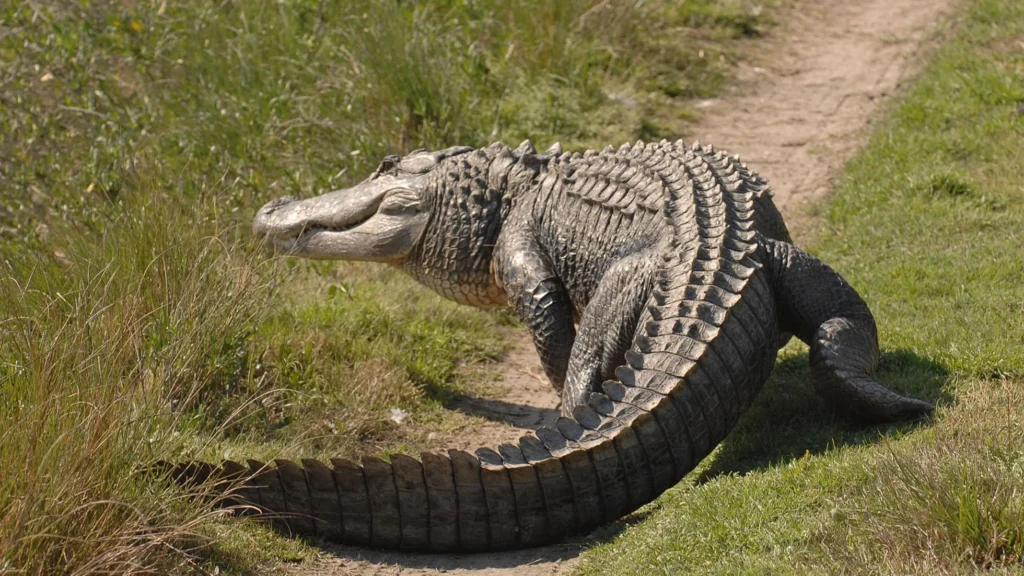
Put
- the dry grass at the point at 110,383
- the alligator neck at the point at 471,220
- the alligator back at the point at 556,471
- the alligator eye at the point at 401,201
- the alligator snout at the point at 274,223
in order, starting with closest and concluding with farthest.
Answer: the dry grass at the point at 110,383 < the alligator back at the point at 556,471 < the alligator neck at the point at 471,220 < the alligator eye at the point at 401,201 < the alligator snout at the point at 274,223

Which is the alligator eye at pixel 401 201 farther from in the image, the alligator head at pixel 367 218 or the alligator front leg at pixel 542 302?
the alligator front leg at pixel 542 302

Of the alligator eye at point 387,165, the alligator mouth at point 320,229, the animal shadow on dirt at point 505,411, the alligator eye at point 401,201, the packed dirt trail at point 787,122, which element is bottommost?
the animal shadow on dirt at point 505,411

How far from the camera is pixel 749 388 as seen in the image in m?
4.26

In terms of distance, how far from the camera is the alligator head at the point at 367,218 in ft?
18.6

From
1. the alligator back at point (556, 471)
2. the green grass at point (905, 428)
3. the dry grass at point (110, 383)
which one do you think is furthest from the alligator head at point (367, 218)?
the green grass at point (905, 428)

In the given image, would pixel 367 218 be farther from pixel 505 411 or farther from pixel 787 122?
pixel 787 122

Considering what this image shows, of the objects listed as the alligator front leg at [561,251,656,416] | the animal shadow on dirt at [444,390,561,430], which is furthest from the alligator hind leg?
the animal shadow on dirt at [444,390,561,430]

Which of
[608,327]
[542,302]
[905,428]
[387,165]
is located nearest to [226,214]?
[387,165]

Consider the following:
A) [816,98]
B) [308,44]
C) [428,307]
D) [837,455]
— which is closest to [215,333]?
[428,307]

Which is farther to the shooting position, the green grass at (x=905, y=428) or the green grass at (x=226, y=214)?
the green grass at (x=226, y=214)

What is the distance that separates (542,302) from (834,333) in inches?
52.6

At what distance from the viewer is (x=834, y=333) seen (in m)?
4.33

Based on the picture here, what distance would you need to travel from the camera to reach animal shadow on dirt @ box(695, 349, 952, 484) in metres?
4.09

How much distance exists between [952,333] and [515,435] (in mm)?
2039
